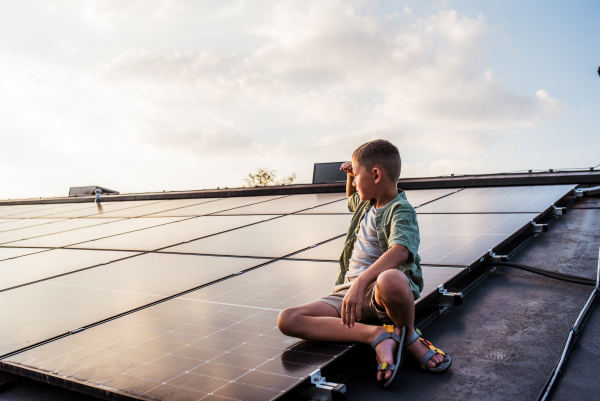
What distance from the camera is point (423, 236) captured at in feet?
16.0

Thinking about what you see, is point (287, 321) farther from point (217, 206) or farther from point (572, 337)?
point (217, 206)

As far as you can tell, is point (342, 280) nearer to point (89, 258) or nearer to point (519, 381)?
point (519, 381)

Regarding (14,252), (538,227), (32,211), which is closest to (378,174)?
(538,227)

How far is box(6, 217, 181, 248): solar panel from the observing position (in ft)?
22.7

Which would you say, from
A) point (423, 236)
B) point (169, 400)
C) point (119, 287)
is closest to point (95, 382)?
point (169, 400)

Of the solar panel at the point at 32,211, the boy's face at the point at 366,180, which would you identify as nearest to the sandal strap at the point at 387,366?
the boy's face at the point at 366,180

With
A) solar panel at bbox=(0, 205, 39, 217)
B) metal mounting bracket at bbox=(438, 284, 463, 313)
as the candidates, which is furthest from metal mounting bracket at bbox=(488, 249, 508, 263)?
solar panel at bbox=(0, 205, 39, 217)

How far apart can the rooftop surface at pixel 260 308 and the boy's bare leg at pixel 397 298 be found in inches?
10.1

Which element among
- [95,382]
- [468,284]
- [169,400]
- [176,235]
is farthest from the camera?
[176,235]

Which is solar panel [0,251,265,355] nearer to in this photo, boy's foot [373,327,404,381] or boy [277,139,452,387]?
boy [277,139,452,387]

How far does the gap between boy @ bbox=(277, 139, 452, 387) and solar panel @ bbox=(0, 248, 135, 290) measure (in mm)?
3134

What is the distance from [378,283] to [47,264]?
4.22 m

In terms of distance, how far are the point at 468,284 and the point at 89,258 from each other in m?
3.87

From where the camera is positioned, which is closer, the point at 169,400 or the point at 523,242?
the point at 169,400
